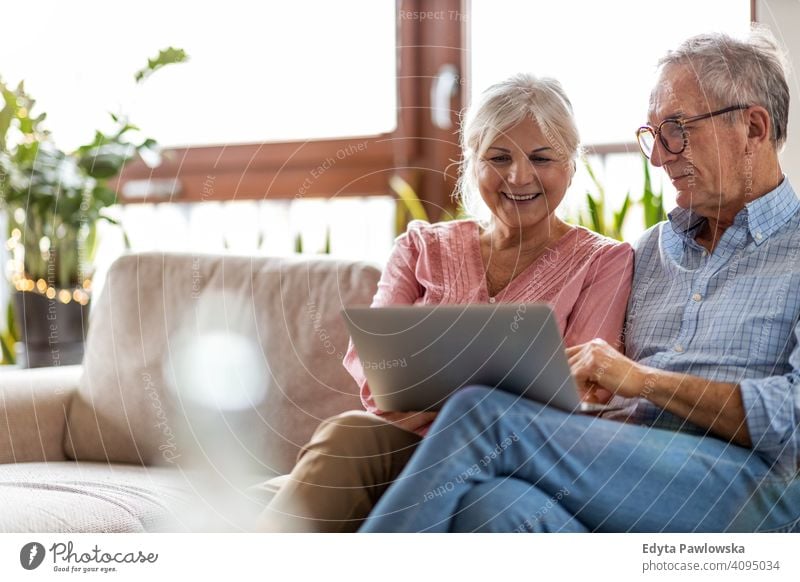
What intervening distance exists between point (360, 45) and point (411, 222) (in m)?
0.28

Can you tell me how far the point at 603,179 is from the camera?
1.19 metres

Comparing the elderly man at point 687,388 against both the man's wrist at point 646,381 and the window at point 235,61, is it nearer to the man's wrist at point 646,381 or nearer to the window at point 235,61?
the man's wrist at point 646,381

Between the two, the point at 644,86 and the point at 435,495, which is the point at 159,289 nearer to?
the point at 435,495

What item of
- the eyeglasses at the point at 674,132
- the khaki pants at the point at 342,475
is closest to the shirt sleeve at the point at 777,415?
the eyeglasses at the point at 674,132

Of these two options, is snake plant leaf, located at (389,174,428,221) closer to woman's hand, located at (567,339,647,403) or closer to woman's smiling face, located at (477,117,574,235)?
woman's smiling face, located at (477,117,574,235)

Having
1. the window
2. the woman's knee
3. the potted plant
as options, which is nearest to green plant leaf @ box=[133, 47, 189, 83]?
the window

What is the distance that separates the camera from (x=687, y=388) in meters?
0.96

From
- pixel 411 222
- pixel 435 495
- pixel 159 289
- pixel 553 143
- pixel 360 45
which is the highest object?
pixel 360 45

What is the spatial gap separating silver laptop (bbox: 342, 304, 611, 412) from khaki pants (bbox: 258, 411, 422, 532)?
62mm

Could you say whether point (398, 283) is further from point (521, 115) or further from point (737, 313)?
point (737, 313)

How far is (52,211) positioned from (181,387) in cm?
52

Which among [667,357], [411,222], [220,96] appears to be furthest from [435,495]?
[220,96]

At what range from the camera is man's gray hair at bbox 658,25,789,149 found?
1.00 meters

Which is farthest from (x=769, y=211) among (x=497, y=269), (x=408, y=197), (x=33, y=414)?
(x=33, y=414)
